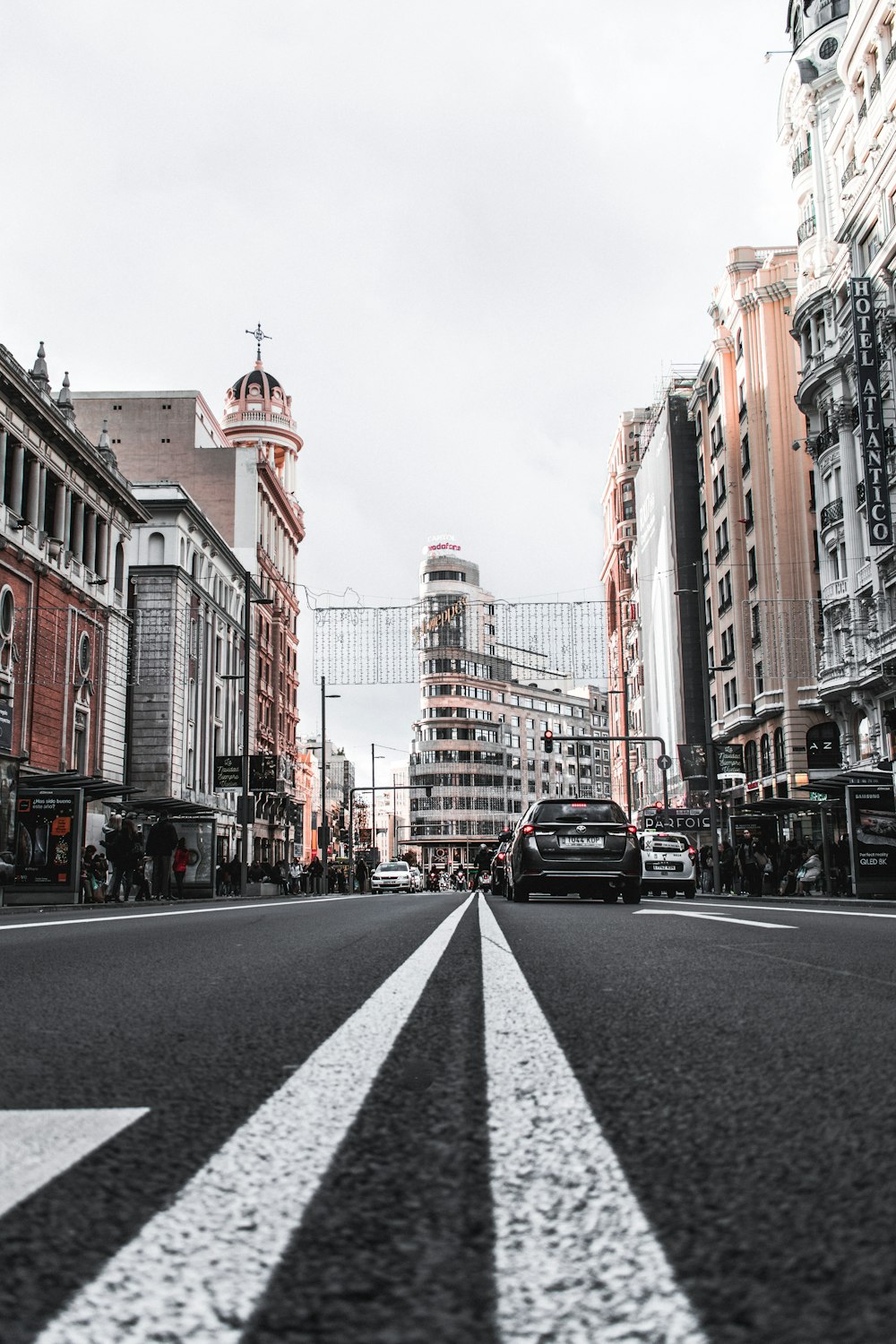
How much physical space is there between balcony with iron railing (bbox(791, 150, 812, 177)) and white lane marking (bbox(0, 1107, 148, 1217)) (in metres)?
46.9

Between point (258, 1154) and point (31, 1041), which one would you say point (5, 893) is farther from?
point (258, 1154)

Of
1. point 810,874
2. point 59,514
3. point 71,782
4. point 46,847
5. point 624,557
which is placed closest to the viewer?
point 46,847

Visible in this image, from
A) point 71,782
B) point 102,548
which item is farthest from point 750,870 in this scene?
point 102,548

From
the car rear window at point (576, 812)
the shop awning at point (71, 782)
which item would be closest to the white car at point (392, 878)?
the shop awning at point (71, 782)

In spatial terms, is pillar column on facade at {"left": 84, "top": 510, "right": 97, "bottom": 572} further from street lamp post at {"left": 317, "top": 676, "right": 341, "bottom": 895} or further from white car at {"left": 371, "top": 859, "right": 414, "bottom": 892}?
white car at {"left": 371, "top": 859, "right": 414, "bottom": 892}

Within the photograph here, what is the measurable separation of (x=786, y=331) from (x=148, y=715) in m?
31.4

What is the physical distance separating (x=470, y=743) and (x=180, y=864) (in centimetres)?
9799

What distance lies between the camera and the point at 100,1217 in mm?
1585

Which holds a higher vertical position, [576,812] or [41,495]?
[41,495]

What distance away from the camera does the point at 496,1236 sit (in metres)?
1.47

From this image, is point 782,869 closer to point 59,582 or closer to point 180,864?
point 180,864

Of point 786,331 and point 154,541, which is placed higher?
point 786,331

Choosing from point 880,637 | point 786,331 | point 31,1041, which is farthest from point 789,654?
point 31,1041

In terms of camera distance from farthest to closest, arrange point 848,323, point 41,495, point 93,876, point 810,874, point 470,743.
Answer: point 470,743 → point 41,495 → point 848,323 → point 810,874 → point 93,876
